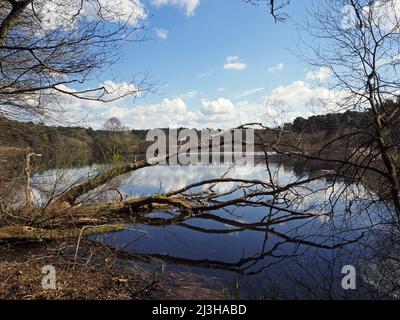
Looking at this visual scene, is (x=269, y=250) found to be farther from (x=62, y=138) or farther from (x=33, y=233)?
(x=62, y=138)

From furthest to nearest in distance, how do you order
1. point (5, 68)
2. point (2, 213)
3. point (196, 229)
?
point (196, 229), point (5, 68), point (2, 213)

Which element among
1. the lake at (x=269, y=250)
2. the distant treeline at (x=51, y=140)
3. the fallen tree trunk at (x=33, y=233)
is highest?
the distant treeline at (x=51, y=140)

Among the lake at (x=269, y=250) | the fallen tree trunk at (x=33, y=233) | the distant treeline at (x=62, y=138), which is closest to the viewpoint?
the lake at (x=269, y=250)

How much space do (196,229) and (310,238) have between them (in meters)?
2.37

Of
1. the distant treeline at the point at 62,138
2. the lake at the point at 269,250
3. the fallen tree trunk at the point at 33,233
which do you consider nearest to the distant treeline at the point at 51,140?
the distant treeline at the point at 62,138

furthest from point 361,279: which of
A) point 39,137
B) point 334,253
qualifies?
point 39,137

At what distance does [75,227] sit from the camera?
21.6 feet

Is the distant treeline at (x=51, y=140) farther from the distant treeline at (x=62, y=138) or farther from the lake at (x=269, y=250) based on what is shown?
the lake at (x=269, y=250)

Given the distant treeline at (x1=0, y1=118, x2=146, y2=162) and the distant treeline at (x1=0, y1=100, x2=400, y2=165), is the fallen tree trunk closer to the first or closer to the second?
the distant treeline at (x1=0, y1=100, x2=400, y2=165)

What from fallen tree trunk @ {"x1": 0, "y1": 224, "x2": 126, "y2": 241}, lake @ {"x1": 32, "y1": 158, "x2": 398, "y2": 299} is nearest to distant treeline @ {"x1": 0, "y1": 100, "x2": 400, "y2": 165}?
lake @ {"x1": 32, "y1": 158, "x2": 398, "y2": 299}

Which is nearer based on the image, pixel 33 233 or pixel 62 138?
pixel 33 233

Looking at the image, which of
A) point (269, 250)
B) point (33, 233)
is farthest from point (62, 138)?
point (269, 250)

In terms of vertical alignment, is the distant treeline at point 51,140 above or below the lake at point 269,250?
above
